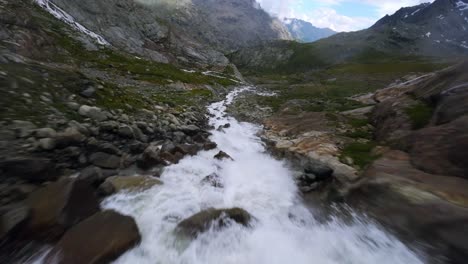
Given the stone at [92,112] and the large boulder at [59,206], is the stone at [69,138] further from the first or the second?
the large boulder at [59,206]

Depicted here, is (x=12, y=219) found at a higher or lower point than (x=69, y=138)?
lower

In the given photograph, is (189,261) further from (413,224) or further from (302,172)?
(302,172)

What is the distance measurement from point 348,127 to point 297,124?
17.1 ft

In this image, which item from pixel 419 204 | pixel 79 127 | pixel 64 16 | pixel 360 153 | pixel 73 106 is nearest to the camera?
pixel 419 204

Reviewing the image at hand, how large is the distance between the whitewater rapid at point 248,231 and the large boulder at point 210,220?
0.28 meters

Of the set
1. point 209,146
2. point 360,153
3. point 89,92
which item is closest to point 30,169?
point 89,92

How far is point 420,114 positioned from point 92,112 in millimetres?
20550

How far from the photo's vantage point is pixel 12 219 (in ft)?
23.3

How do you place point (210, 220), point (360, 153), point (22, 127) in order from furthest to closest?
point (360, 153), point (22, 127), point (210, 220)

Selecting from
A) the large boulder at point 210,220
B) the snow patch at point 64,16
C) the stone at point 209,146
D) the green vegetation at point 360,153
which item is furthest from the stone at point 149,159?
the snow patch at point 64,16

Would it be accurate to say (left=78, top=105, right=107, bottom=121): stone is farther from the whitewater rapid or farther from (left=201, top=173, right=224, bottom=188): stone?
(left=201, top=173, right=224, bottom=188): stone

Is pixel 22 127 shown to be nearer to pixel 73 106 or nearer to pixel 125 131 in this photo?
pixel 73 106

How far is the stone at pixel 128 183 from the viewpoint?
33.0 ft

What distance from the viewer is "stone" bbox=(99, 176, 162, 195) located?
1005cm
